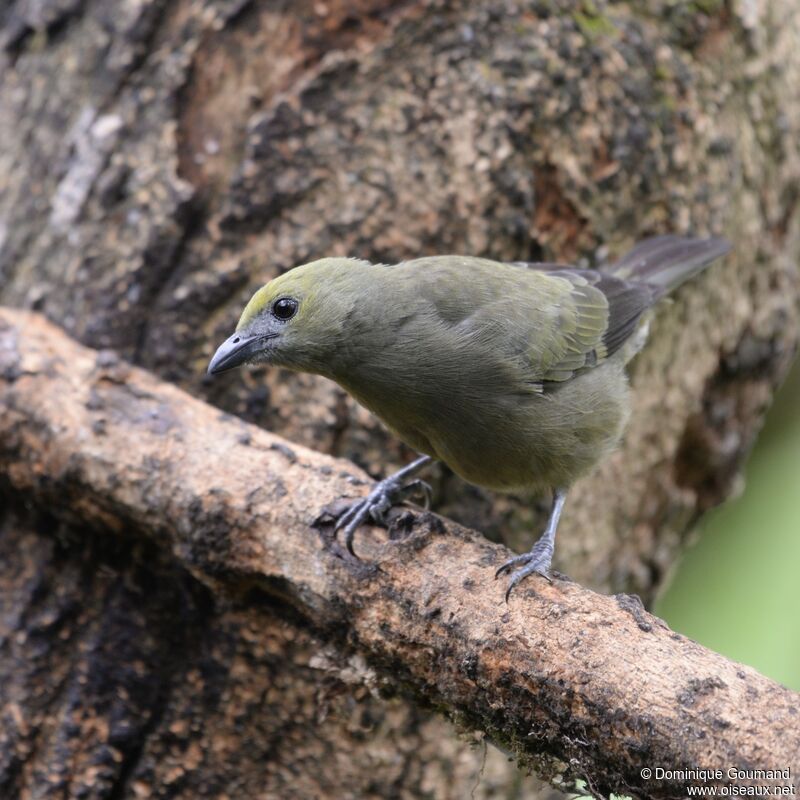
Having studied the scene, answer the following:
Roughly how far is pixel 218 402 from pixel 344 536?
136cm

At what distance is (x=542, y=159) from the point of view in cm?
460

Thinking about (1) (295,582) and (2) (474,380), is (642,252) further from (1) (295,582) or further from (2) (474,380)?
(1) (295,582)

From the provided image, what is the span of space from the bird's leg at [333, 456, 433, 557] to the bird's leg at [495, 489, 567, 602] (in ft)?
1.67

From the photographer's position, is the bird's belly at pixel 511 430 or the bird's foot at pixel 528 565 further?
the bird's belly at pixel 511 430

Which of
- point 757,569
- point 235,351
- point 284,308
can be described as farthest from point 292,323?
point 757,569

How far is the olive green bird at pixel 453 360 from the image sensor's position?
3.69 m

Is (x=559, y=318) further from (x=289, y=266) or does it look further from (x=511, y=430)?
(x=289, y=266)

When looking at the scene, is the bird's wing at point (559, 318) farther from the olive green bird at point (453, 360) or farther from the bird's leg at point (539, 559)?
the bird's leg at point (539, 559)

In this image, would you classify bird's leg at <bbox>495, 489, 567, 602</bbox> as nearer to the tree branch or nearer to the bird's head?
the tree branch

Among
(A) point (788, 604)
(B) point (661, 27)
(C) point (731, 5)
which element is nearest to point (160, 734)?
(A) point (788, 604)

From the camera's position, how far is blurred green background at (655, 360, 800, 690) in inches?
210

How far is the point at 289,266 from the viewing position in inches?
178

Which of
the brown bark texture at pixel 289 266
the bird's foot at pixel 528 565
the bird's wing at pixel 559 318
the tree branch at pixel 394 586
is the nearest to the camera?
the tree branch at pixel 394 586

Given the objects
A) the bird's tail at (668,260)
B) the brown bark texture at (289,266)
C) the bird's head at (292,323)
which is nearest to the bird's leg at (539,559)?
the brown bark texture at (289,266)
